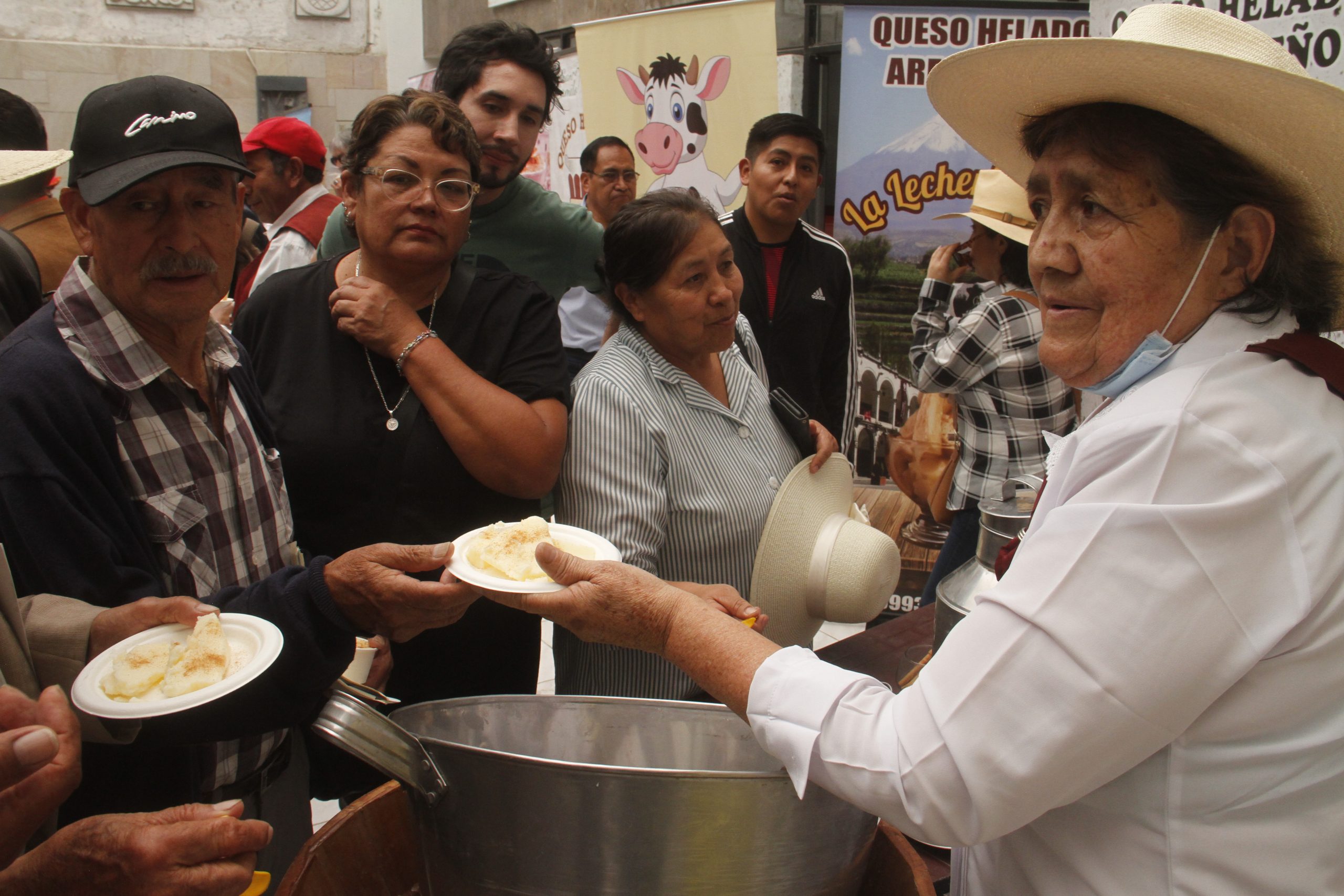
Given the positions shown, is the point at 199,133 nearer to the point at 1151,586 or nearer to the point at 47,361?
the point at 47,361

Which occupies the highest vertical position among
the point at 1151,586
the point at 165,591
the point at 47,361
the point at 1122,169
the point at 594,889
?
the point at 1122,169

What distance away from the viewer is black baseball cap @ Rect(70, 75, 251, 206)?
141 centimetres

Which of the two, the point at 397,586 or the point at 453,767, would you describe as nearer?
the point at 453,767

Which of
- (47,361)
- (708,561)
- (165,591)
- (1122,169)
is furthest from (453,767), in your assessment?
(1122,169)

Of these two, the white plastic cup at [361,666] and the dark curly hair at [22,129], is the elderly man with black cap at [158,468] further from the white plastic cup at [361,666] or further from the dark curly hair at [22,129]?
the dark curly hair at [22,129]

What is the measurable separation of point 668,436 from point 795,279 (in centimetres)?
207

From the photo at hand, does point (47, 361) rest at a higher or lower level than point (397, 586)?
higher

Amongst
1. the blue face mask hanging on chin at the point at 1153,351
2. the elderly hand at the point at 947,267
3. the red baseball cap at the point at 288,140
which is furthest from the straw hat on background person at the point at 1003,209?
the red baseball cap at the point at 288,140

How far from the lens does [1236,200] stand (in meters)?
1.13

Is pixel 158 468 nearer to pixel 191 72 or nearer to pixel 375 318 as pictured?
pixel 375 318

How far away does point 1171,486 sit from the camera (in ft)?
3.18

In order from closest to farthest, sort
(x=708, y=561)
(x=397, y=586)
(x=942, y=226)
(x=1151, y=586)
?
1. (x=1151, y=586)
2. (x=397, y=586)
3. (x=708, y=561)
4. (x=942, y=226)

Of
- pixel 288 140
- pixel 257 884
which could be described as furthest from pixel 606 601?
pixel 288 140

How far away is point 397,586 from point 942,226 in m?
3.72
